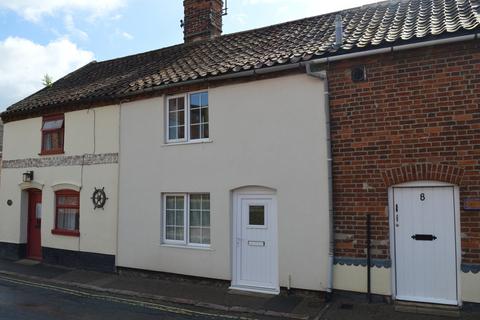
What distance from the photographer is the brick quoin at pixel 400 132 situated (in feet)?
24.7

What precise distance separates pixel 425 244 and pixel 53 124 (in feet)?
37.0

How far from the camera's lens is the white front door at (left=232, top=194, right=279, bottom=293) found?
930 centimetres

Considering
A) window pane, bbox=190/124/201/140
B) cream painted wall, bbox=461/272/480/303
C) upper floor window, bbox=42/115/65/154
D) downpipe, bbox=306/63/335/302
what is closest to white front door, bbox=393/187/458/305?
cream painted wall, bbox=461/272/480/303

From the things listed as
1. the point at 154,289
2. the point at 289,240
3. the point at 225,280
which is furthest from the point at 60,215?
the point at 289,240

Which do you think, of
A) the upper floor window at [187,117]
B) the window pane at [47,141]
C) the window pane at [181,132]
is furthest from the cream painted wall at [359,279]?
the window pane at [47,141]

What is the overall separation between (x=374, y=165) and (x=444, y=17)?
11.3 ft

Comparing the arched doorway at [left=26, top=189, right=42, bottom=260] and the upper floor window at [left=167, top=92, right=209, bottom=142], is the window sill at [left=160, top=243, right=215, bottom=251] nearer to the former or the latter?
the upper floor window at [left=167, top=92, right=209, bottom=142]

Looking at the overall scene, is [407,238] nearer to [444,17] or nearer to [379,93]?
[379,93]

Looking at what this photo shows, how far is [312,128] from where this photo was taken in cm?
884

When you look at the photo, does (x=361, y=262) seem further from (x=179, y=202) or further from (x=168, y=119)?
(x=168, y=119)

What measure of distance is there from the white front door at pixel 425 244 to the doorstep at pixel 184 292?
1.76 metres

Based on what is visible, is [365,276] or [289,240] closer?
[365,276]

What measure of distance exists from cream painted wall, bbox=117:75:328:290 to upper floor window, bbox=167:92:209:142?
0.27 m

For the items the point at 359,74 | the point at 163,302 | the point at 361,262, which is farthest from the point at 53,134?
the point at 361,262
